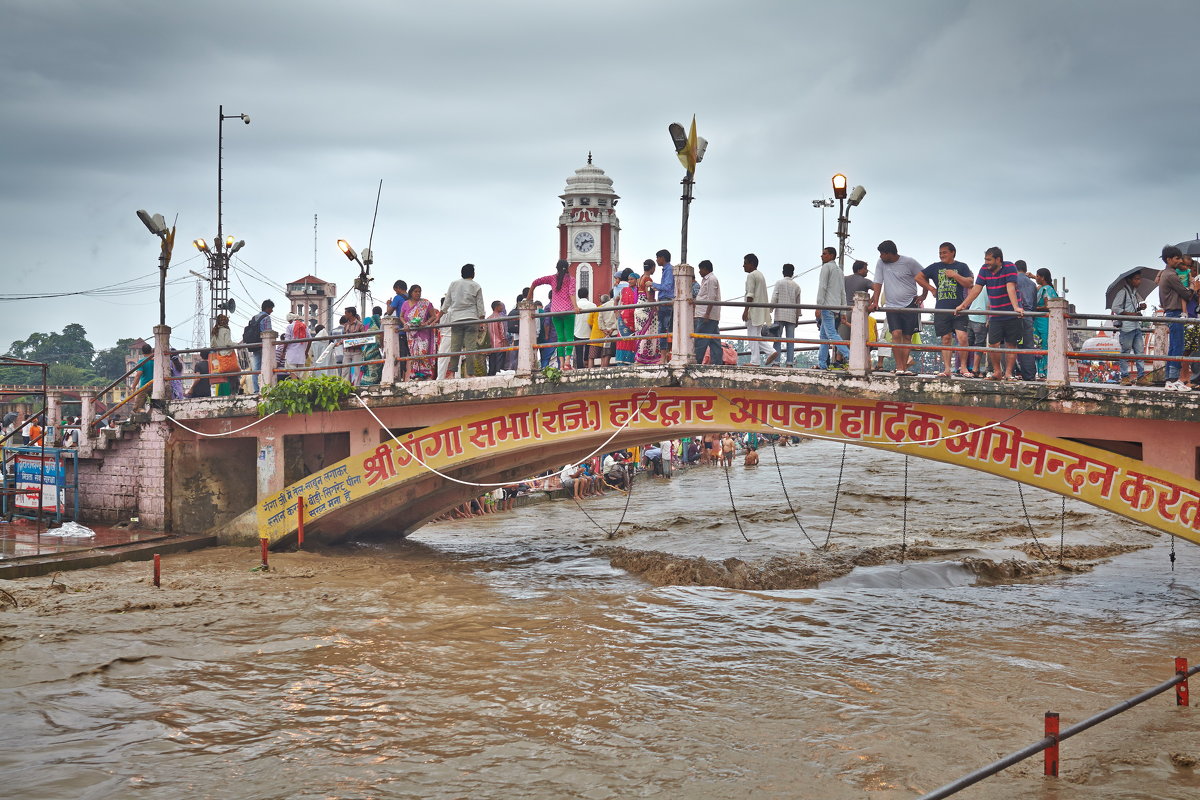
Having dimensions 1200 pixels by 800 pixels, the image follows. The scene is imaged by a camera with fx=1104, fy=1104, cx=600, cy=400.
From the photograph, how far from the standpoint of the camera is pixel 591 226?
53.5 meters

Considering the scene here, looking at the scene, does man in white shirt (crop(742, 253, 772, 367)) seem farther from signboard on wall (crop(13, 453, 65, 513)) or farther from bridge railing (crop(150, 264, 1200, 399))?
signboard on wall (crop(13, 453, 65, 513))

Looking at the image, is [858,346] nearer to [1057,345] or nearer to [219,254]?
[1057,345]

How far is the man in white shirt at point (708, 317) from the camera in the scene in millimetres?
15617

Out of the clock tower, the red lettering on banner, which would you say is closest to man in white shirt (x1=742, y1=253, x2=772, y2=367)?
the red lettering on banner

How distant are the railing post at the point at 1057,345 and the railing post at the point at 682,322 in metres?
4.47

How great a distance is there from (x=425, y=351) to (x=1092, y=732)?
39.5ft

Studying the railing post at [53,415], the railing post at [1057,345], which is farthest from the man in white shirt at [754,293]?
the railing post at [53,415]

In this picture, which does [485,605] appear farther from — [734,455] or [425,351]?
[734,455]

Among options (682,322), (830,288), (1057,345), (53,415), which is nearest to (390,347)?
(682,322)

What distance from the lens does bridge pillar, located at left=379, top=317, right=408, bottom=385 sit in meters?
17.4

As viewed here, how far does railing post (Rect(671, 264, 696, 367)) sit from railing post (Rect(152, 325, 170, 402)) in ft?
33.7

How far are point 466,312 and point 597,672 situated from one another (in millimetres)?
7022

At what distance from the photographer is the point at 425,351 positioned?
18672 mm

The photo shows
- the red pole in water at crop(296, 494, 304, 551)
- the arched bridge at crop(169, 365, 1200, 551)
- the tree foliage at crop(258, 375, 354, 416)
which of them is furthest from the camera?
the red pole in water at crop(296, 494, 304, 551)
